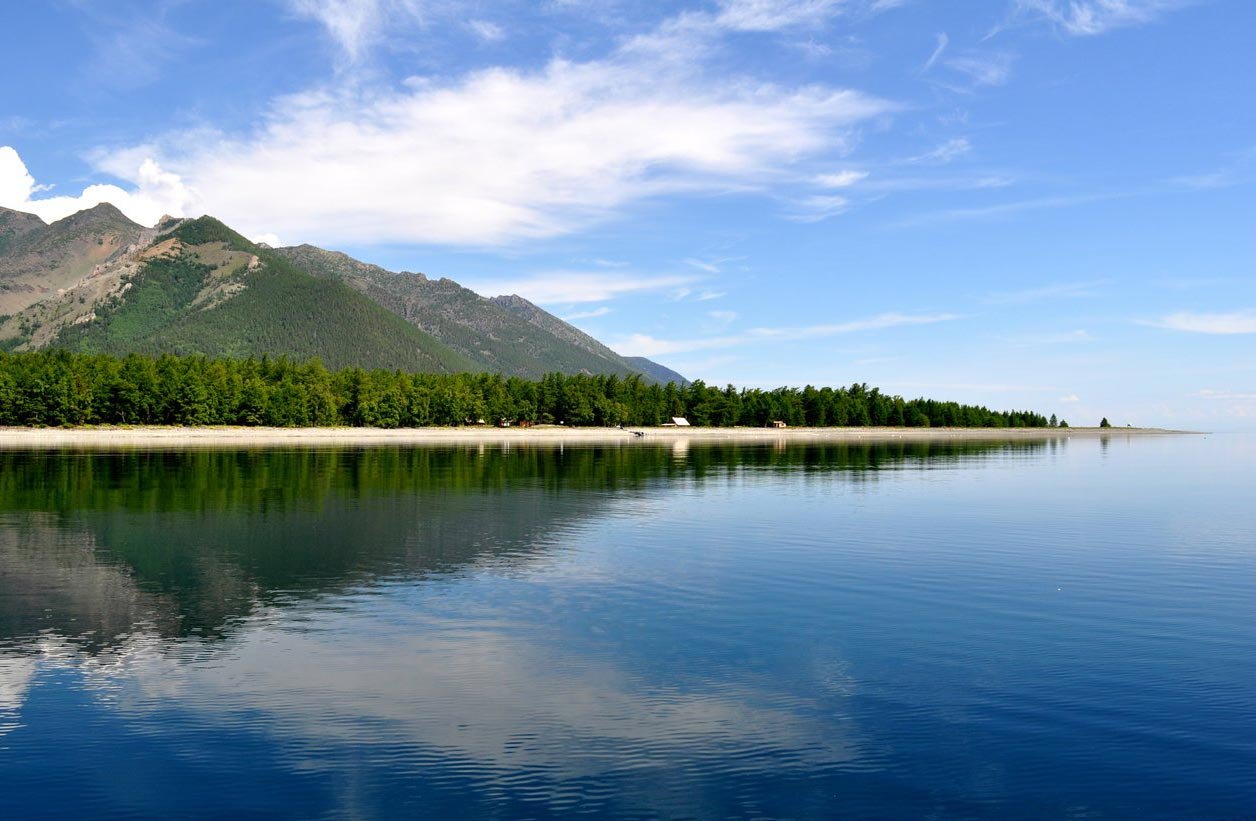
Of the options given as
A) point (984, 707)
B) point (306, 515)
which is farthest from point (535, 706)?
point (306, 515)

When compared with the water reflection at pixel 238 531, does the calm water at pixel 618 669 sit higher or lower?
lower

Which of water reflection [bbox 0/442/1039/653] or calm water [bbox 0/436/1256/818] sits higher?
water reflection [bbox 0/442/1039/653]

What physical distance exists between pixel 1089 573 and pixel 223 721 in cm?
3102

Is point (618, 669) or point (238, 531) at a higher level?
point (238, 531)

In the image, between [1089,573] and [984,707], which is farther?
[1089,573]

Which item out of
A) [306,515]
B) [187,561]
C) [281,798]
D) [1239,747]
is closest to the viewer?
[281,798]

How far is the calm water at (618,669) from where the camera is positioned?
49.7 feet

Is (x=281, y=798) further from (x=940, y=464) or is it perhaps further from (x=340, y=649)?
(x=940, y=464)

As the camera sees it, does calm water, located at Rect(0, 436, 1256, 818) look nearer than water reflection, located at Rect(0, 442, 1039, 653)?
Yes

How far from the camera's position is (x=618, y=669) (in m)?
21.5

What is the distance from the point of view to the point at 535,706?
1880 centimetres

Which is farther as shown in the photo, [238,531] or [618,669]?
[238,531]

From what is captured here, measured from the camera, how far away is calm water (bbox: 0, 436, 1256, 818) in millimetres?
15148

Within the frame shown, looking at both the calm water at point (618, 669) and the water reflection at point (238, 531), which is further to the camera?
the water reflection at point (238, 531)
